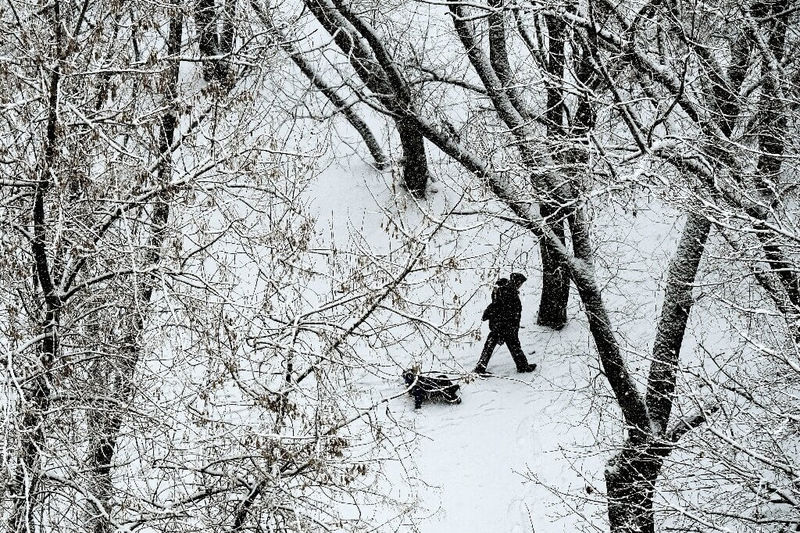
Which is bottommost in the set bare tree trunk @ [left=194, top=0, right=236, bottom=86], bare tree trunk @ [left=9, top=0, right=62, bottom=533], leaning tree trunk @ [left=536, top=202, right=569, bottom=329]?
bare tree trunk @ [left=9, top=0, right=62, bottom=533]

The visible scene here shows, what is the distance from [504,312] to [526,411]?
4.90ft

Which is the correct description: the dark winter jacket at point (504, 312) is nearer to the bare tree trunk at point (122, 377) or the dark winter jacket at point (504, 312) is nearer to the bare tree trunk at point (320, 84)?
the bare tree trunk at point (320, 84)

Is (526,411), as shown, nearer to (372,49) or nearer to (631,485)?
(631,485)

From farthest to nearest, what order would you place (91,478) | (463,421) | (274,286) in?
(463,421)
(274,286)
(91,478)

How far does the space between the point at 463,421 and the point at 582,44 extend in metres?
6.13

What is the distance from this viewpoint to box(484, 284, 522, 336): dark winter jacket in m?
12.8

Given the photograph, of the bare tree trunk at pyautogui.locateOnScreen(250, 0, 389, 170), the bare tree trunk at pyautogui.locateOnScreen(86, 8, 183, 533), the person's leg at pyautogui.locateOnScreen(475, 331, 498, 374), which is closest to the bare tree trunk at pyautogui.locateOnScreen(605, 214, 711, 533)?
the person's leg at pyautogui.locateOnScreen(475, 331, 498, 374)

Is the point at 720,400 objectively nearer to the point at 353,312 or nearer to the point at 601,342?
the point at 601,342

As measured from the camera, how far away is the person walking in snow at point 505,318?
504 inches

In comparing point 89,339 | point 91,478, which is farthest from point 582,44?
point 91,478

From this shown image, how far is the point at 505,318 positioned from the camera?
42.0 ft

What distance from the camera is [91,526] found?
718 centimetres

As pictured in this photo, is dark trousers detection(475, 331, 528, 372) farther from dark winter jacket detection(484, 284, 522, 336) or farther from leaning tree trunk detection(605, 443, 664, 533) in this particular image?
leaning tree trunk detection(605, 443, 664, 533)

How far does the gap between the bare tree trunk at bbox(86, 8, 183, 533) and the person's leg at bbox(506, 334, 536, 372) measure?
635 cm
